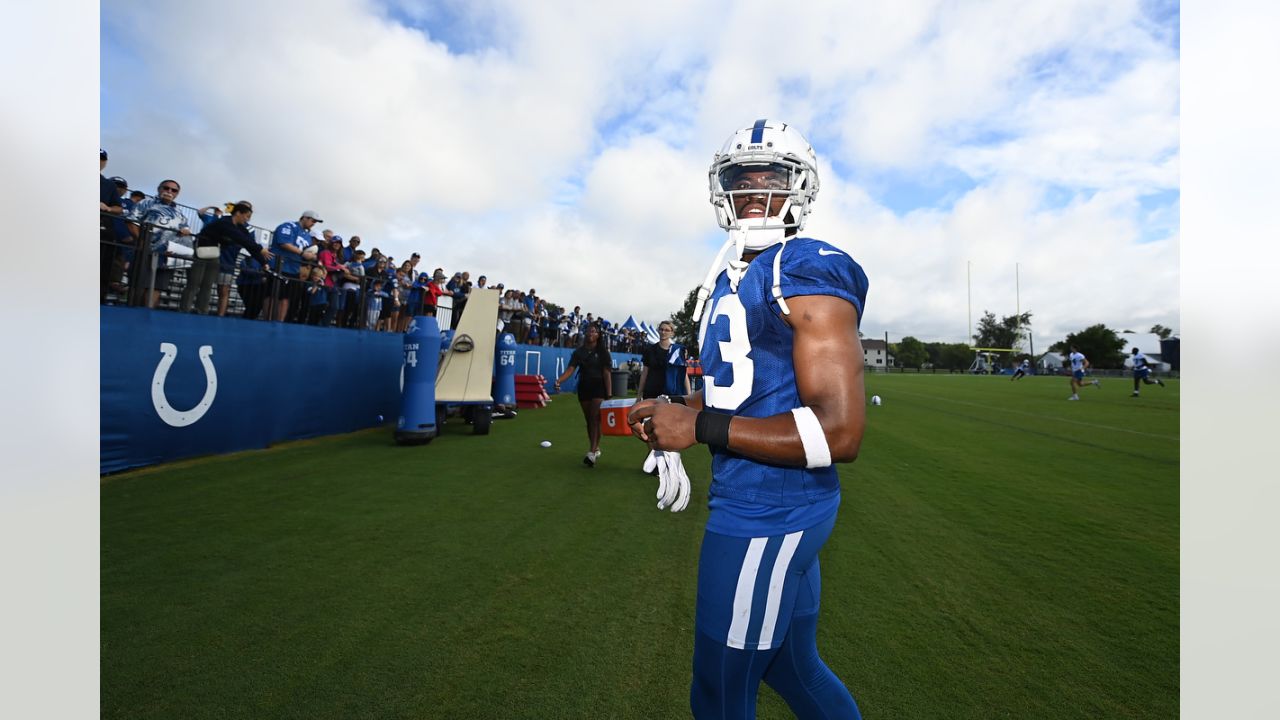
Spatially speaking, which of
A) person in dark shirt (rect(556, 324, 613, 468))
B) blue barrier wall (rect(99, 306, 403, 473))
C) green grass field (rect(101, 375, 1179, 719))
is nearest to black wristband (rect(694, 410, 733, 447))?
green grass field (rect(101, 375, 1179, 719))

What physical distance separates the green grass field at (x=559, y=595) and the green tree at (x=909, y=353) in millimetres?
133585

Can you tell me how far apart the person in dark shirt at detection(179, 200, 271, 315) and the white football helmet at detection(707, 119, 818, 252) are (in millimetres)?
9588

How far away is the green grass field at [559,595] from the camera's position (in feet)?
9.88

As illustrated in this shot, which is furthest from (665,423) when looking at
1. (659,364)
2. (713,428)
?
(659,364)

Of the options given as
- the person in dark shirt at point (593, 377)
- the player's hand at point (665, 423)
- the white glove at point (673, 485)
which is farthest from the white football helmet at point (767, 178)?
the person in dark shirt at point (593, 377)

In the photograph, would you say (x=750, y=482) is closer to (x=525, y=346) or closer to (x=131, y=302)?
(x=131, y=302)

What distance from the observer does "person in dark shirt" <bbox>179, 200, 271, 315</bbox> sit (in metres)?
8.72

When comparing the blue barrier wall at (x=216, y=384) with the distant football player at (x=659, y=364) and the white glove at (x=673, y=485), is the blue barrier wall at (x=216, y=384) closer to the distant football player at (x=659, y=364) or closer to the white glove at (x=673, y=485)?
the distant football player at (x=659, y=364)

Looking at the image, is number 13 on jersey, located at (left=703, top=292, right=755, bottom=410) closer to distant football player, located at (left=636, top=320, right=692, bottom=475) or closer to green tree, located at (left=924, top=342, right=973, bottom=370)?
distant football player, located at (left=636, top=320, right=692, bottom=475)

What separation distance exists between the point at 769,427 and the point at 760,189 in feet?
2.47

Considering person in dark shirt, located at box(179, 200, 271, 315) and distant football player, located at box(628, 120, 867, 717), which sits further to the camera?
person in dark shirt, located at box(179, 200, 271, 315)

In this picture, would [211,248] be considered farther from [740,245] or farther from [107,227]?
[740,245]

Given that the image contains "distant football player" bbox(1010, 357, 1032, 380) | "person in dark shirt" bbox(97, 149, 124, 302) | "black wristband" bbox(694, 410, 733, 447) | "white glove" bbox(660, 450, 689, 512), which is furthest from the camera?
"distant football player" bbox(1010, 357, 1032, 380)

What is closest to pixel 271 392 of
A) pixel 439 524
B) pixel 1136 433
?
pixel 439 524
